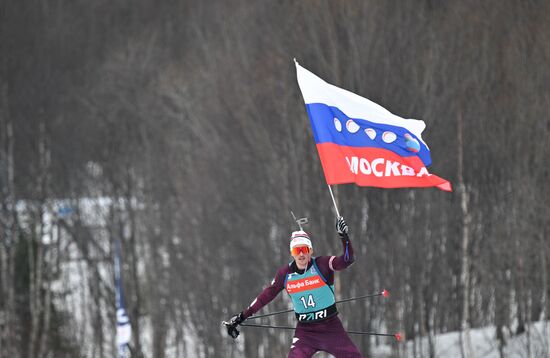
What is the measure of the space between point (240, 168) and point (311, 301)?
1730 cm

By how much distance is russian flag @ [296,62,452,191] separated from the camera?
44.1 ft

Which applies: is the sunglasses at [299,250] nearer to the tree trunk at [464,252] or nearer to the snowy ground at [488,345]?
the snowy ground at [488,345]

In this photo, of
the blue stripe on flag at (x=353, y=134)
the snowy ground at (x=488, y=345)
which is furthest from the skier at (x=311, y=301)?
the snowy ground at (x=488, y=345)

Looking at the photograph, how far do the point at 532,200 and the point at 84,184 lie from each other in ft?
61.6

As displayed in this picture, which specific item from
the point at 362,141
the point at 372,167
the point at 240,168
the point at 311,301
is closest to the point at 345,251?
the point at 311,301

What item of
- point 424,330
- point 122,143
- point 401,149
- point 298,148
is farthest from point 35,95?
point 401,149

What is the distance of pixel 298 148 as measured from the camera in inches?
1075

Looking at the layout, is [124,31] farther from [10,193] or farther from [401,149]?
[401,149]

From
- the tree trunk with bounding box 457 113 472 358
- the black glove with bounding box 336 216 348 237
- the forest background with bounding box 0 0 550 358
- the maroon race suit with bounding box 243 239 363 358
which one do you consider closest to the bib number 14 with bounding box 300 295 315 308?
the maroon race suit with bounding box 243 239 363 358

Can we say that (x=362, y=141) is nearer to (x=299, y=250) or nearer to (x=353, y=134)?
(x=353, y=134)

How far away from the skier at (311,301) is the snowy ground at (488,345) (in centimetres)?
1078

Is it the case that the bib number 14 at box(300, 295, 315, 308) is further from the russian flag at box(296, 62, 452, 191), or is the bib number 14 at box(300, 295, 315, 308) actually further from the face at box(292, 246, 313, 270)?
the russian flag at box(296, 62, 452, 191)

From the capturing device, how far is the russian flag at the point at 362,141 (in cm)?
1343

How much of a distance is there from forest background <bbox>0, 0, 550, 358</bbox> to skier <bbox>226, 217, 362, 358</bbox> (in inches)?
418
